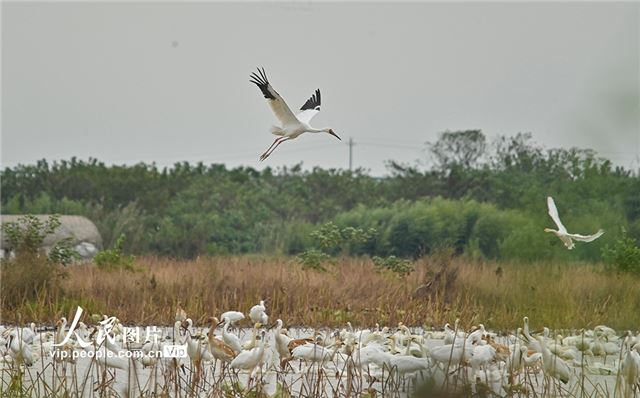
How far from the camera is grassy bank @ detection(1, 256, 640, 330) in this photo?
1076 cm

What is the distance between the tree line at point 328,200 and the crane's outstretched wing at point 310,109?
638cm

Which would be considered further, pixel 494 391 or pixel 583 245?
pixel 583 245

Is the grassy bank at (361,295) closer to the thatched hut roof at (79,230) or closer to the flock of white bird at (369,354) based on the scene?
the flock of white bird at (369,354)

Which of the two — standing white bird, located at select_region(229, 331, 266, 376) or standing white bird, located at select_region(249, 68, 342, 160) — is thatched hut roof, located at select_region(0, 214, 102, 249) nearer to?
standing white bird, located at select_region(249, 68, 342, 160)

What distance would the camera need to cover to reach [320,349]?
7023mm

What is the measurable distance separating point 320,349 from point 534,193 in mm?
12757

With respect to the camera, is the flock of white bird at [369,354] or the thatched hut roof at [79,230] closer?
the flock of white bird at [369,354]

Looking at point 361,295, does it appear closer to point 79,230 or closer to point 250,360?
point 250,360

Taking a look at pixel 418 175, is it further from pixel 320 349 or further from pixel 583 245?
pixel 320 349

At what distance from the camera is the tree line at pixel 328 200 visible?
18.4m

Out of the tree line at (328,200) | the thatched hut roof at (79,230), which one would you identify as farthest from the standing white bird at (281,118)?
the thatched hut roof at (79,230)

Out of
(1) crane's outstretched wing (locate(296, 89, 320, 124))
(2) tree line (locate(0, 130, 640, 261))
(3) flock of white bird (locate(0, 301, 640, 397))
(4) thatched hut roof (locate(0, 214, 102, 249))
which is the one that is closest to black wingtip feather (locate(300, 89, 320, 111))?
(1) crane's outstretched wing (locate(296, 89, 320, 124))

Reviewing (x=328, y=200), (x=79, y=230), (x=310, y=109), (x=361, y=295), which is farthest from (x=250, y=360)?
(x=328, y=200)

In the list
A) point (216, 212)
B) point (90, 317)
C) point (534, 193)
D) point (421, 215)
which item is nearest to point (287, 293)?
point (90, 317)
